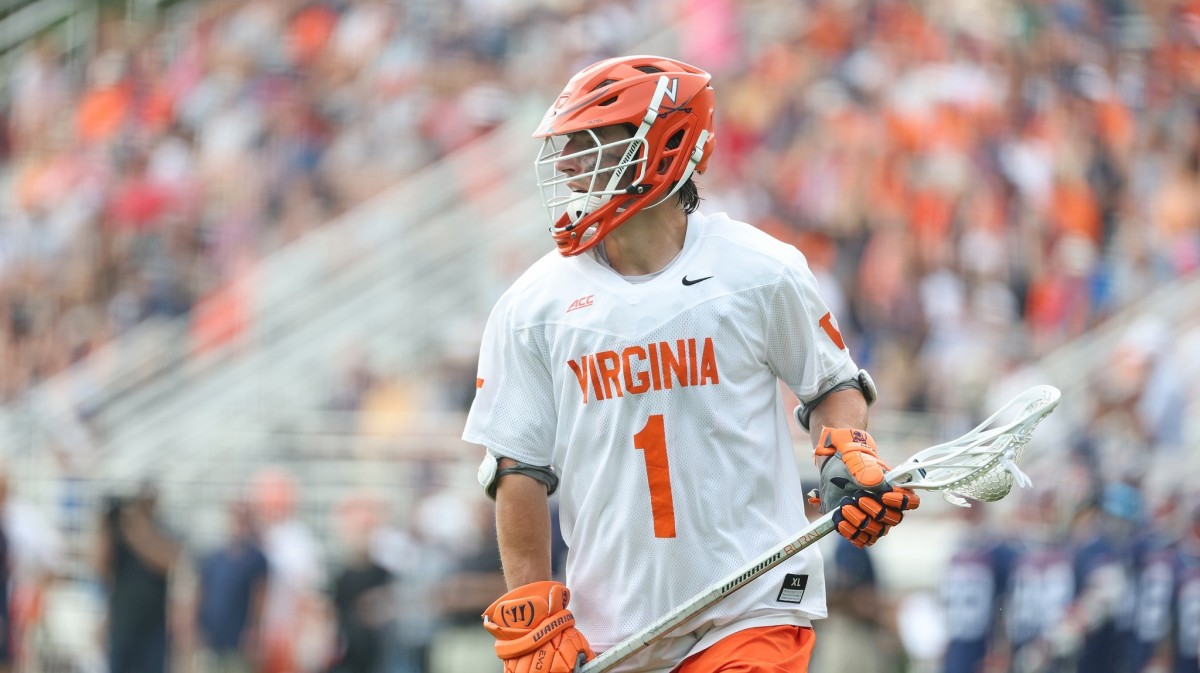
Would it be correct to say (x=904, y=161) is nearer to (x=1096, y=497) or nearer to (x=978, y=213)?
(x=978, y=213)

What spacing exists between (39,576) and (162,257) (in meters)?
3.39

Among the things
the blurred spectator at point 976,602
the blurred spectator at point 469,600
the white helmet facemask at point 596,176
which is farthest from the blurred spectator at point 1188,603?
the white helmet facemask at point 596,176

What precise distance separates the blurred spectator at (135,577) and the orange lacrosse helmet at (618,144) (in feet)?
25.6

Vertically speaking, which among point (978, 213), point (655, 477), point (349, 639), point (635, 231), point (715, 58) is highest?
point (635, 231)

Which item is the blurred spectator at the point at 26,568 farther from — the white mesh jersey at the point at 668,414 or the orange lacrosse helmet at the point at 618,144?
the orange lacrosse helmet at the point at 618,144

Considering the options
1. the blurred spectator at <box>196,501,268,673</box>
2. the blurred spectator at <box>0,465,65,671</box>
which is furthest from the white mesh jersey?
the blurred spectator at <box>0,465,65,671</box>

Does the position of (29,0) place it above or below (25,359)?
above

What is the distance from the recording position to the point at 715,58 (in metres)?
15.3

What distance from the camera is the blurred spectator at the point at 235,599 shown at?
11750 mm

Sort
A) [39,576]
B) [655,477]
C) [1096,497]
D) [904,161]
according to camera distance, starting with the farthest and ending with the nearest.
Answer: [904,161] → [39,576] → [1096,497] → [655,477]

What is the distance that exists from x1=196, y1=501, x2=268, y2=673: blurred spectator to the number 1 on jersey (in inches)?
307

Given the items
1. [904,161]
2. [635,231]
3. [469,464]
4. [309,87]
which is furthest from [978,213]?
[635,231]

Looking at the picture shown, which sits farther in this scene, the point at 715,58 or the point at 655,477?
the point at 715,58

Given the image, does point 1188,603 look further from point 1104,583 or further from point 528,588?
point 528,588
